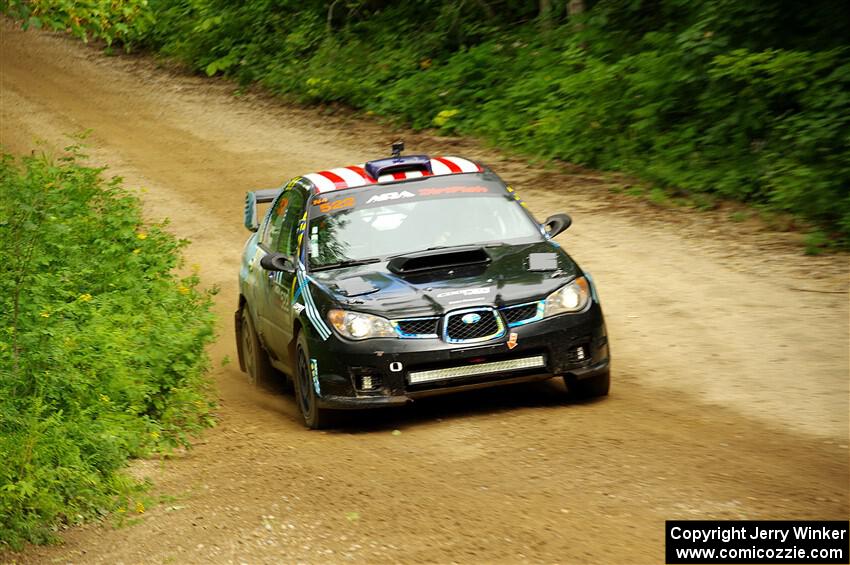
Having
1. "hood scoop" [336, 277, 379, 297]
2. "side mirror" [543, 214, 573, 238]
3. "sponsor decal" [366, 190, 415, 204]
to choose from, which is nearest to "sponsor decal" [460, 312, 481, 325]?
"hood scoop" [336, 277, 379, 297]

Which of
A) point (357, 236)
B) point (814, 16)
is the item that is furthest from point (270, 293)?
point (814, 16)

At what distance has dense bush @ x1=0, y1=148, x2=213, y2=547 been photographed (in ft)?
21.3

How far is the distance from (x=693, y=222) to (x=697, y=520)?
9576 millimetres

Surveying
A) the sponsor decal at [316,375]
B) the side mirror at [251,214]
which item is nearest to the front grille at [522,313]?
the sponsor decal at [316,375]

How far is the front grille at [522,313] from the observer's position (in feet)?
27.3

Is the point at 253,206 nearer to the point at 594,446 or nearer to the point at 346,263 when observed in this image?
the point at 346,263

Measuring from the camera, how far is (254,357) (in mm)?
10898

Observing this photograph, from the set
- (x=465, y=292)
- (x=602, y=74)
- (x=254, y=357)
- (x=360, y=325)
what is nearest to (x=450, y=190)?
(x=465, y=292)

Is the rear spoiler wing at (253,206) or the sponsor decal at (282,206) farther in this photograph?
the rear spoiler wing at (253,206)

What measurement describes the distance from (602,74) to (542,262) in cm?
1074

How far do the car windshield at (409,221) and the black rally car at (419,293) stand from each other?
11 millimetres

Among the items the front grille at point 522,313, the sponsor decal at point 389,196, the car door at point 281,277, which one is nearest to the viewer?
the front grille at point 522,313

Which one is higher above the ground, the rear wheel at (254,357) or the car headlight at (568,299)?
the car headlight at (568,299)

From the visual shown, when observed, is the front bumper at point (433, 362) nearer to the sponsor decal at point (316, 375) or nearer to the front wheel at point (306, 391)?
the sponsor decal at point (316, 375)
